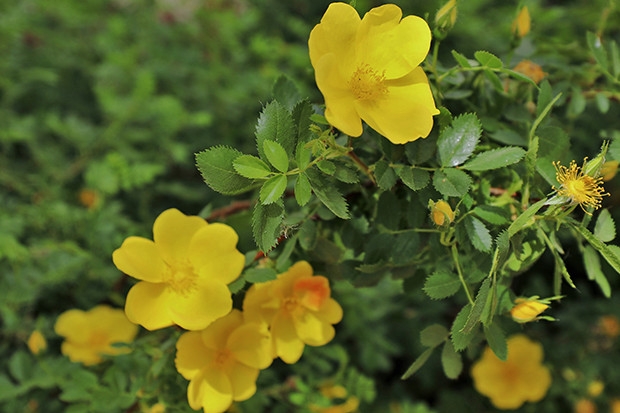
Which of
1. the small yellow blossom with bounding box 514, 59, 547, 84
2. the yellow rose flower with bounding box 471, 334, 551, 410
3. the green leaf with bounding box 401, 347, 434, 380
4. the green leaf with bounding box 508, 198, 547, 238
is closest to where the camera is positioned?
the green leaf with bounding box 508, 198, 547, 238

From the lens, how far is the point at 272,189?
57 cm

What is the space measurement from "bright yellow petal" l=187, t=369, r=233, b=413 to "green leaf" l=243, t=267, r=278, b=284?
117 millimetres

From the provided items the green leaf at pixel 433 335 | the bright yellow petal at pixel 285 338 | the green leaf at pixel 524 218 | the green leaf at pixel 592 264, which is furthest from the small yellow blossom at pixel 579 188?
the bright yellow petal at pixel 285 338

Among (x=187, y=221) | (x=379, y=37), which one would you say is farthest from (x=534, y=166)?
(x=187, y=221)

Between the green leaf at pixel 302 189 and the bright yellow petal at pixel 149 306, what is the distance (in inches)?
8.3

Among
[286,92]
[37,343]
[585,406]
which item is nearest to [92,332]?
[37,343]

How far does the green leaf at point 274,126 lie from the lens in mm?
596

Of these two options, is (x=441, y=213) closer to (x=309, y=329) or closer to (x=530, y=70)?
(x=309, y=329)

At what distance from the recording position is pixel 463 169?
637 mm

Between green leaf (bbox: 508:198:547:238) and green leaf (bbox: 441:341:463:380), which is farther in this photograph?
green leaf (bbox: 441:341:463:380)

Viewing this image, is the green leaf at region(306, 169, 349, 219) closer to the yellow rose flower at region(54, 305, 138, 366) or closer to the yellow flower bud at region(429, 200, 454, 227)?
the yellow flower bud at region(429, 200, 454, 227)

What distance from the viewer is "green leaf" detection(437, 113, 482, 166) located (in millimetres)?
619

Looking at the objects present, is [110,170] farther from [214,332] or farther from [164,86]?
[214,332]

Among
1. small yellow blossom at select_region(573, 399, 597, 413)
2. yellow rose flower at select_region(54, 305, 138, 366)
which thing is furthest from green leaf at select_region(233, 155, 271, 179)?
small yellow blossom at select_region(573, 399, 597, 413)
